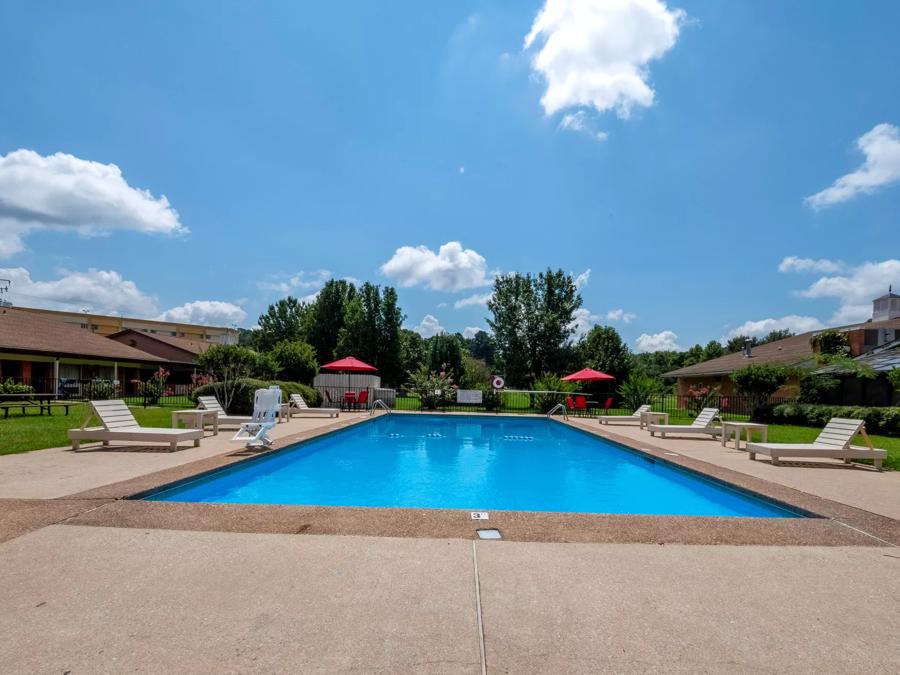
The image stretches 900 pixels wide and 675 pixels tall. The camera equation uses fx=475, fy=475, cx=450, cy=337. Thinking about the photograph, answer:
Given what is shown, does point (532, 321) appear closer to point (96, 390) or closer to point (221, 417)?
point (221, 417)

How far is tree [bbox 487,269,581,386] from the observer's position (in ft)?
111

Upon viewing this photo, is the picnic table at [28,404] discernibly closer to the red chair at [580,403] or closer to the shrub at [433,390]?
the shrub at [433,390]

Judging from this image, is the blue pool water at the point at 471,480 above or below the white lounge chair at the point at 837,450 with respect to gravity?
below

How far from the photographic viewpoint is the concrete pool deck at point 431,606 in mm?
2240

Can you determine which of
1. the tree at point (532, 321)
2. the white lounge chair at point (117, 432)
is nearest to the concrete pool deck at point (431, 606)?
the white lounge chair at point (117, 432)

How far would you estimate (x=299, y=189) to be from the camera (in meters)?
16.5

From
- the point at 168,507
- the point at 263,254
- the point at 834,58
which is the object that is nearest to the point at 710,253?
the point at 834,58

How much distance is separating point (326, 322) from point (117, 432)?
29.5 m

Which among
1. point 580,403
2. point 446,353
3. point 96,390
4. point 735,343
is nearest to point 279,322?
point 446,353

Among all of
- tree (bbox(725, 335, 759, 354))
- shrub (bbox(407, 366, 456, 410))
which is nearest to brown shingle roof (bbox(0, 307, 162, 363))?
shrub (bbox(407, 366, 456, 410))

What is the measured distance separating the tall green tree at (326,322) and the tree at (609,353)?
19.0m

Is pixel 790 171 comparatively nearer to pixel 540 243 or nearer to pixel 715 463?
pixel 540 243

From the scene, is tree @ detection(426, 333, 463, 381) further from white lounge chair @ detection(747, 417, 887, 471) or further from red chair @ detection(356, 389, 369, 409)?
white lounge chair @ detection(747, 417, 887, 471)

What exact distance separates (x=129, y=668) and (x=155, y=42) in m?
13.3
